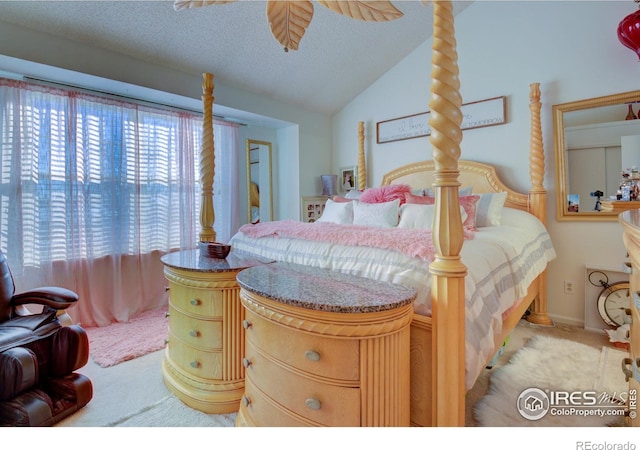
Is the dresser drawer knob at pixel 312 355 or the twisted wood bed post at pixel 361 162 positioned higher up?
the twisted wood bed post at pixel 361 162

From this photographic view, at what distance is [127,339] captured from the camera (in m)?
2.51

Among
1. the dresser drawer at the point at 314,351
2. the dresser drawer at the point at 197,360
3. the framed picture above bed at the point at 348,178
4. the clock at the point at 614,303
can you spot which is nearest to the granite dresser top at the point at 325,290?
the dresser drawer at the point at 314,351

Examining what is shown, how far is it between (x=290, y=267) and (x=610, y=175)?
2.65 m

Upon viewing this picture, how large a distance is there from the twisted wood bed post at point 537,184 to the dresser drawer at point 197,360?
2641 millimetres

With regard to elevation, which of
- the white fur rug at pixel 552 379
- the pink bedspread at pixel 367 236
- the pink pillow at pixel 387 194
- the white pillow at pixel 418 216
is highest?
the pink pillow at pixel 387 194

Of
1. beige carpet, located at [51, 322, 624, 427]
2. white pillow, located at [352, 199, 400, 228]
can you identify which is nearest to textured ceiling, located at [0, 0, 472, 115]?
white pillow, located at [352, 199, 400, 228]

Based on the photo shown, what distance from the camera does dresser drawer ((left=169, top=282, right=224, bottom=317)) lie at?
1.62 meters

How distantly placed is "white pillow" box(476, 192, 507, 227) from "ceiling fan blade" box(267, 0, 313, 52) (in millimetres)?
1925

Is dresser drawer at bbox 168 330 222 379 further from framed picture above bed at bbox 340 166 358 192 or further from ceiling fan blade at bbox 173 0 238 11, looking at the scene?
framed picture above bed at bbox 340 166 358 192

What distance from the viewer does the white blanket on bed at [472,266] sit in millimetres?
1231

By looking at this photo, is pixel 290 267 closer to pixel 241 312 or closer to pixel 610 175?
pixel 241 312

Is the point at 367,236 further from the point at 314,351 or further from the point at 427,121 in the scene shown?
the point at 427,121

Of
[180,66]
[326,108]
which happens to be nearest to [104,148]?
[180,66]

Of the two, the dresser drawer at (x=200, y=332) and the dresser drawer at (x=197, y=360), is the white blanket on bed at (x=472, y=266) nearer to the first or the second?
the dresser drawer at (x=200, y=332)
